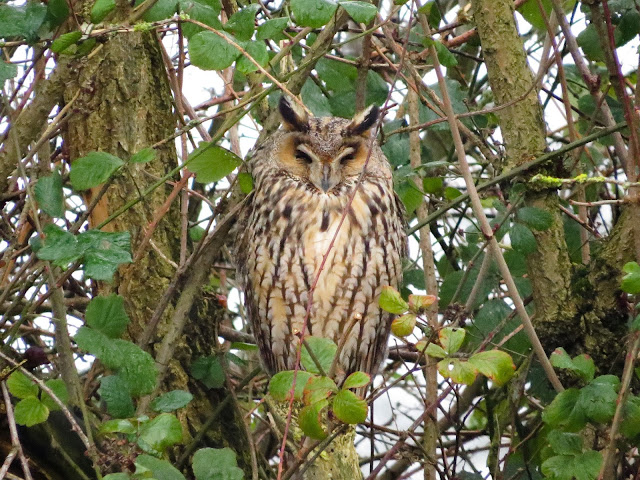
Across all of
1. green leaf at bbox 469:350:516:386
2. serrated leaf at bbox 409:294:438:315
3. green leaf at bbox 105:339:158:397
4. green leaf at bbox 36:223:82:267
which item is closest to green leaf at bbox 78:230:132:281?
green leaf at bbox 36:223:82:267

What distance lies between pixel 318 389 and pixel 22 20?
34.1 inches

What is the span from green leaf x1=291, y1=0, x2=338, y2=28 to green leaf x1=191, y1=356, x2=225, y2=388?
3.11ft

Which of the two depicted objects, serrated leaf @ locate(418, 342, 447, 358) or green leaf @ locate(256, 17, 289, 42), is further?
green leaf @ locate(256, 17, 289, 42)

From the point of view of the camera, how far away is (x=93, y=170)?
1584 mm

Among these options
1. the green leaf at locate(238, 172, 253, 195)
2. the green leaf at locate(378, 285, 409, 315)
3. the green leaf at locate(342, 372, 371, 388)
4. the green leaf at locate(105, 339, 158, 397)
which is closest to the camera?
the green leaf at locate(342, 372, 371, 388)

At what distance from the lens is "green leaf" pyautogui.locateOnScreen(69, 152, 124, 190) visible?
1571mm

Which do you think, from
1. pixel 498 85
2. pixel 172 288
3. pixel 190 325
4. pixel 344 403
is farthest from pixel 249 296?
pixel 344 403

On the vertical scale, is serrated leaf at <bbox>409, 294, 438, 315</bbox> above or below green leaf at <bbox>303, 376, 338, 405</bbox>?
above

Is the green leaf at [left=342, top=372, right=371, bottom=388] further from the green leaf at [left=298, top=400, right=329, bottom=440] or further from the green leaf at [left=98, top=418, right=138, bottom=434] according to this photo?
the green leaf at [left=98, top=418, right=138, bottom=434]

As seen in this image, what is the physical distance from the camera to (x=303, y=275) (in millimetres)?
2172

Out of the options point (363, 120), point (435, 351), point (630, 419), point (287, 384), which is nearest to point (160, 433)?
point (287, 384)

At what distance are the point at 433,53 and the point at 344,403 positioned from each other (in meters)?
0.72

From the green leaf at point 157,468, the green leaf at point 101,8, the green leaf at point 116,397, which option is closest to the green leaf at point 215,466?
the green leaf at point 157,468

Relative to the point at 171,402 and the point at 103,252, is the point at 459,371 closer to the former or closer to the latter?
the point at 171,402
